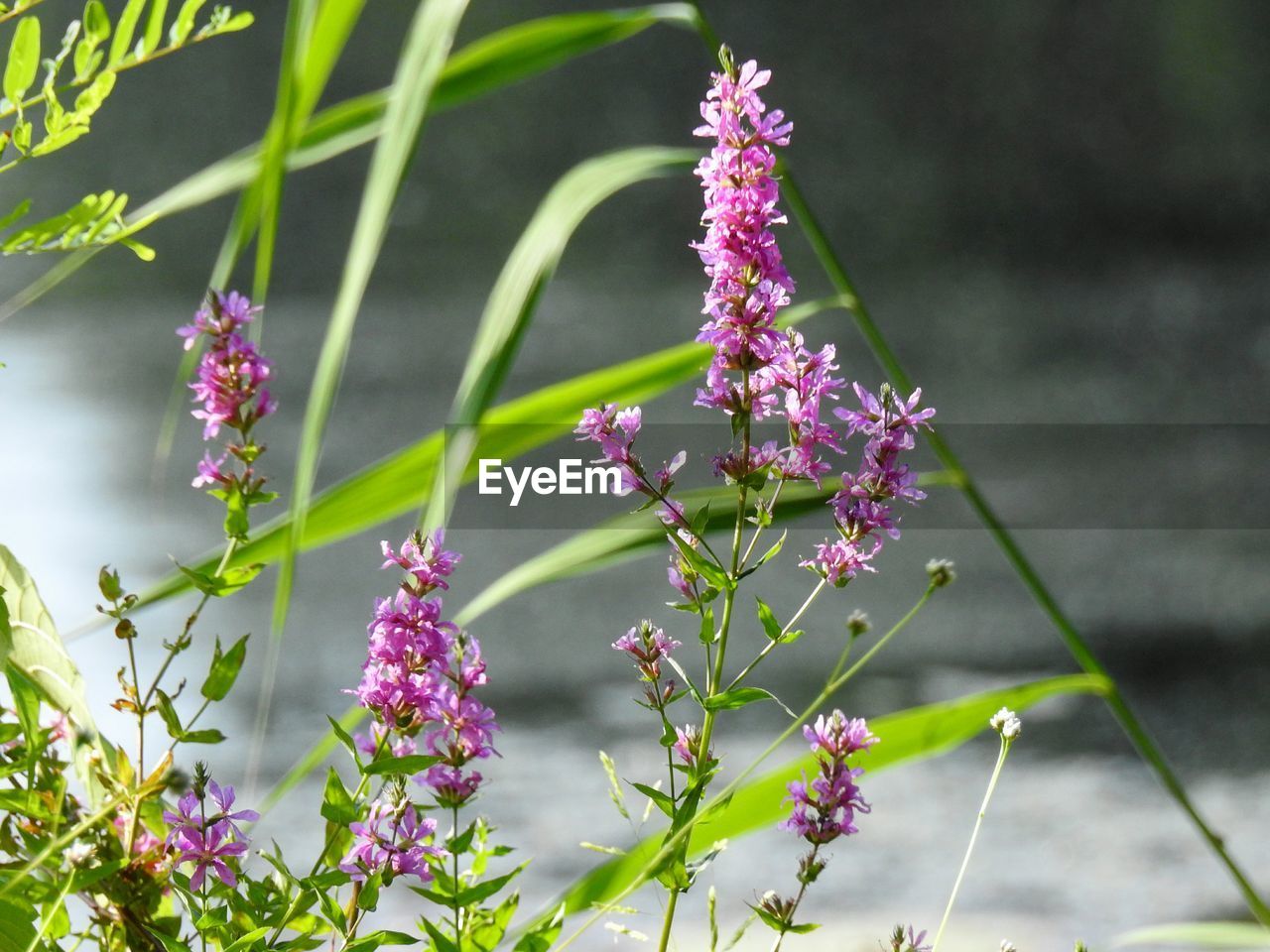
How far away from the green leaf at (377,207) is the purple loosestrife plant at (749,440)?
0.05 m

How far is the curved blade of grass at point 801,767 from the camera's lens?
1.08ft

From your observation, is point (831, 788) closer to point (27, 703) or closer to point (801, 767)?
point (801, 767)

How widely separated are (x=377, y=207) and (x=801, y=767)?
17 centimetres

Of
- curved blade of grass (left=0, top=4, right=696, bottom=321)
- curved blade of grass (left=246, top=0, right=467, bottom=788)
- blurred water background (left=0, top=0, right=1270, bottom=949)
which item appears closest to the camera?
curved blade of grass (left=246, top=0, right=467, bottom=788)

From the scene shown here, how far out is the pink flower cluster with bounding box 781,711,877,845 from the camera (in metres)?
0.30

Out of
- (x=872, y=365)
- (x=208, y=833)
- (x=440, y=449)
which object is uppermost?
(x=872, y=365)

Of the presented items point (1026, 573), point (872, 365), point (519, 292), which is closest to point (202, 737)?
point (519, 292)

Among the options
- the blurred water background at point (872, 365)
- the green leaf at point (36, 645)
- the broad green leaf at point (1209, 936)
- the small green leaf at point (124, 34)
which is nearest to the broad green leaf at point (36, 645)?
the green leaf at point (36, 645)

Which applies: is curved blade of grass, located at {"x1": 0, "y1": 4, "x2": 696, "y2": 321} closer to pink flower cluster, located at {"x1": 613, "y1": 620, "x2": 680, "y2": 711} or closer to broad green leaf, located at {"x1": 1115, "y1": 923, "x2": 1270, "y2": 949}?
pink flower cluster, located at {"x1": 613, "y1": 620, "x2": 680, "y2": 711}

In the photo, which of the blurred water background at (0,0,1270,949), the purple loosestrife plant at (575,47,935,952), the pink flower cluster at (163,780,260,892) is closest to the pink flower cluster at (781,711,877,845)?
the purple loosestrife plant at (575,47,935,952)

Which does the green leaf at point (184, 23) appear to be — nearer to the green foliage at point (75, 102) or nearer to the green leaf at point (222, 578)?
the green foliage at point (75, 102)

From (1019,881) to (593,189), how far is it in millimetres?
992

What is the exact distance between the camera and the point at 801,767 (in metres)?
0.33

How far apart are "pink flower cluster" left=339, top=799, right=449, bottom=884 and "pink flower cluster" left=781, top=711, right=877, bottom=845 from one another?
82mm
